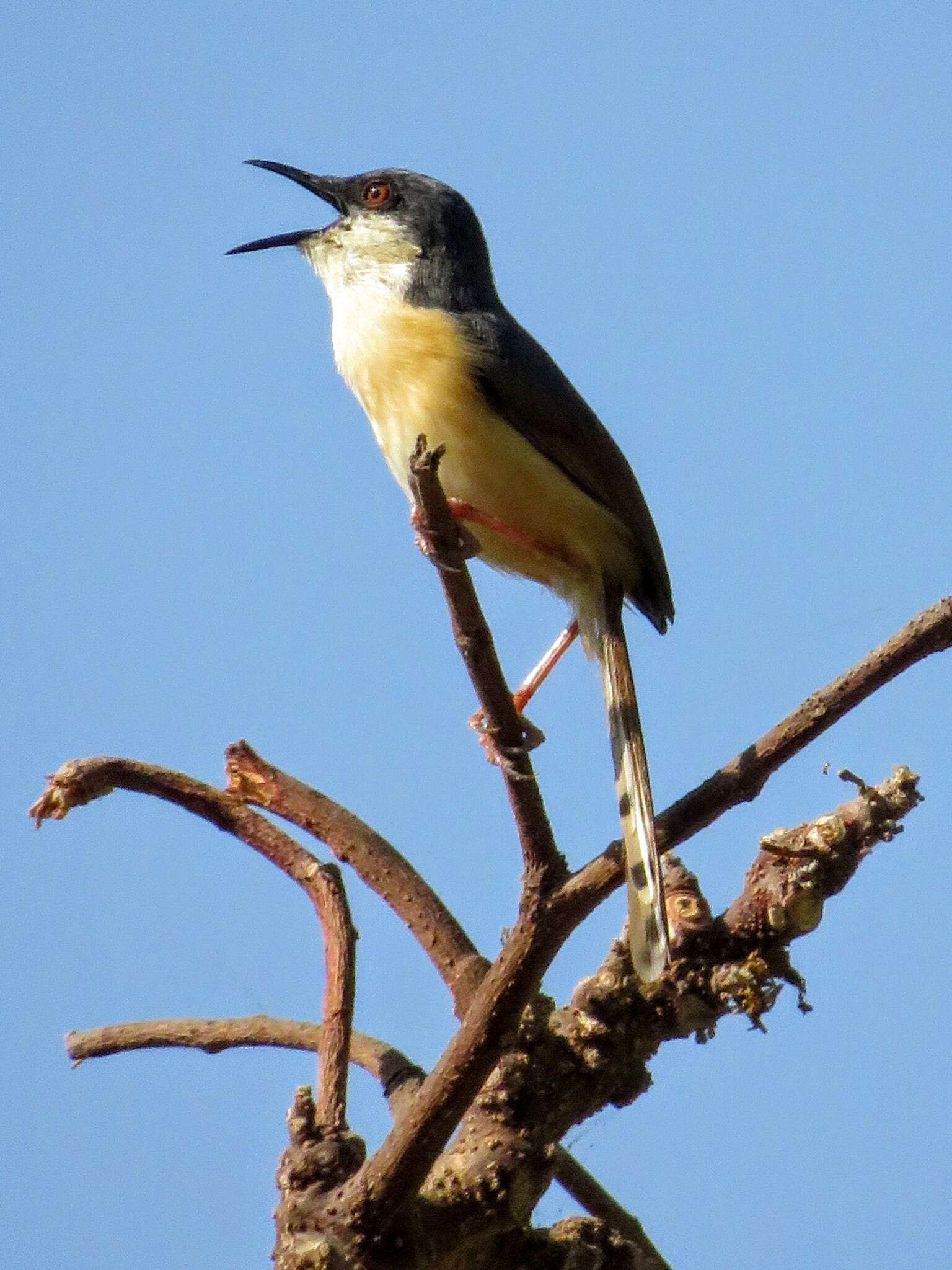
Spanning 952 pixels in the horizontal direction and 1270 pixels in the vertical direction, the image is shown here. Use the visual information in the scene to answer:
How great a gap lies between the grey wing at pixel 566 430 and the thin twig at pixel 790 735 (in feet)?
5.41

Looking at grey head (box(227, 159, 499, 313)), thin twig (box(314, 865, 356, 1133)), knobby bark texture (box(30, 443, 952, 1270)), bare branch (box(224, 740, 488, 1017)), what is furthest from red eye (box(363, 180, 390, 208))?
thin twig (box(314, 865, 356, 1133))

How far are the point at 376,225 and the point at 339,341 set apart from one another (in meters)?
0.71

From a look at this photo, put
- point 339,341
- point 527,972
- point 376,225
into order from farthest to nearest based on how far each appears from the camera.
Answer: point 376,225 → point 339,341 → point 527,972

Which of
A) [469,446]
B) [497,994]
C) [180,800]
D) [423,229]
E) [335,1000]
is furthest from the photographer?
[423,229]

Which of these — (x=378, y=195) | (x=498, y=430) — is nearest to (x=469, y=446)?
(x=498, y=430)

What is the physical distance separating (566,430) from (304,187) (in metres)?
1.88

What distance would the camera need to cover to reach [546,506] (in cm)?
499

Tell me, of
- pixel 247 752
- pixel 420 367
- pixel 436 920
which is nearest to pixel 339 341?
pixel 420 367

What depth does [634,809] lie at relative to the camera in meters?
4.26

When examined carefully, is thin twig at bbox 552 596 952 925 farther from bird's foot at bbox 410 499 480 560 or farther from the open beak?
the open beak

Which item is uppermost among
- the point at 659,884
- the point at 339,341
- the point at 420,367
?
the point at 339,341

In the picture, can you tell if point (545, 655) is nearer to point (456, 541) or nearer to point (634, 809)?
point (634, 809)

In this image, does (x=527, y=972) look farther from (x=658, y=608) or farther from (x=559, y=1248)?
(x=658, y=608)

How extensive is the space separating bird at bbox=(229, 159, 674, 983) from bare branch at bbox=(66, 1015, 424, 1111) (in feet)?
3.66
